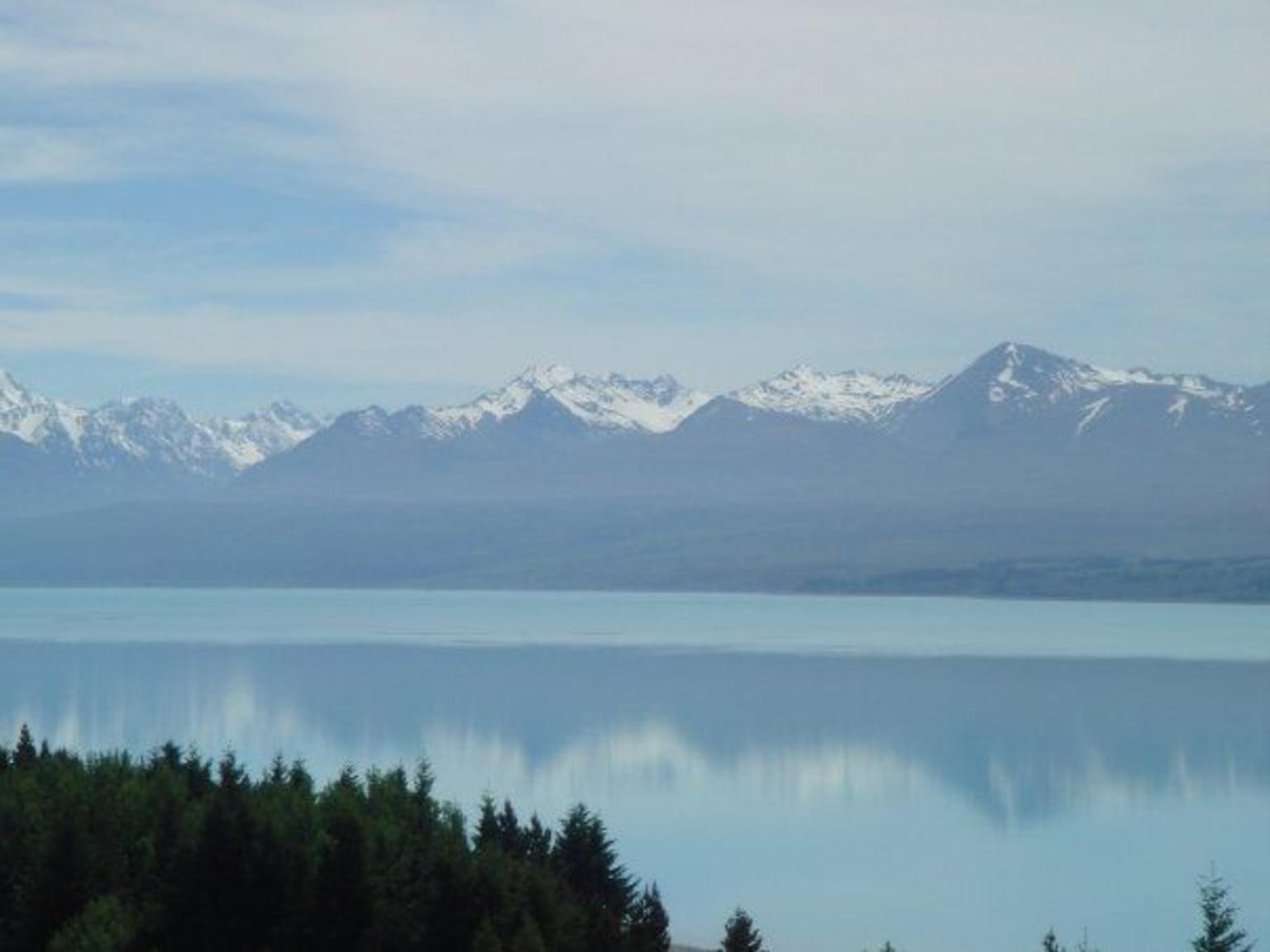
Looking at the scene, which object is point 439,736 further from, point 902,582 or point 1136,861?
point 902,582

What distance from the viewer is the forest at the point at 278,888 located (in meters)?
17.7

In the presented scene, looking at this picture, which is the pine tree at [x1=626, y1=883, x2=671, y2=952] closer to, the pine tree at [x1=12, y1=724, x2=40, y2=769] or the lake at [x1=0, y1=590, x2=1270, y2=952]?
the lake at [x1=0, y1=590, x2=1270, y2=952]

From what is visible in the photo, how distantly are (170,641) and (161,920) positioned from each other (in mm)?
75466

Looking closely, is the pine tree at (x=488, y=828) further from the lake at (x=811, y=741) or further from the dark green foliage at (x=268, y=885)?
the lake at (x=811, y=741)

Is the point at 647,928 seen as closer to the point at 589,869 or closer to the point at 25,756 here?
the point at 589,869

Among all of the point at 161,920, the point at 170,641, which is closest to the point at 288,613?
the point at 170,641

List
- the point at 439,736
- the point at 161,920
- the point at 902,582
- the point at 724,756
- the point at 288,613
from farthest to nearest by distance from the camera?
the point at 902,582 < the point at 288,613 < the point at 439,736 < the point at 724,756 < the point at 161,920

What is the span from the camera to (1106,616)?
12688 cm

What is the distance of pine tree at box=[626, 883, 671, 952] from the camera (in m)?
17.9

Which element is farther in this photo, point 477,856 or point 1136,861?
point 1136,861

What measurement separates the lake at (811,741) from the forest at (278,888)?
7.69 m

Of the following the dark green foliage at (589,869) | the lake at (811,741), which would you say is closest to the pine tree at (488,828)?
the dark green foliage at (589,869)

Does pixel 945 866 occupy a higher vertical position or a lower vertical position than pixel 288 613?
lower

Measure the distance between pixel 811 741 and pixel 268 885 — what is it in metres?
32.6
